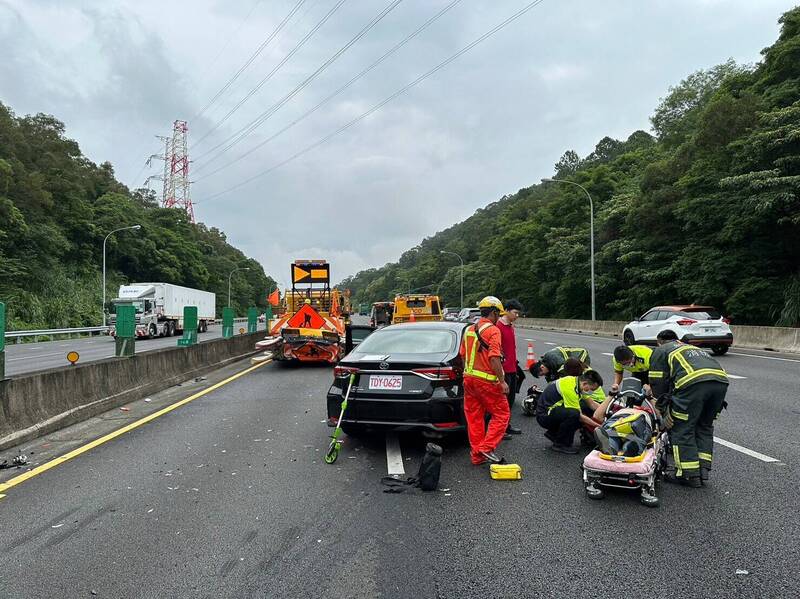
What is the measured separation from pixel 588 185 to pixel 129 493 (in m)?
58.6

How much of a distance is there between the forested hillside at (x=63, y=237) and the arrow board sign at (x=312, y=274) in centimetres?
2454

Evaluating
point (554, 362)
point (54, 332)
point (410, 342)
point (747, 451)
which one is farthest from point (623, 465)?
point (54, 332)

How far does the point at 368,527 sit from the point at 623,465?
203 centimetres

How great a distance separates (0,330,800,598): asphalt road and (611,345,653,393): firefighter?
1.07 meters

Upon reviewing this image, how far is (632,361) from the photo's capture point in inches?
238

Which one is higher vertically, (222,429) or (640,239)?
(640,239)

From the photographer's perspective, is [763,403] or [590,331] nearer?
[763,403]

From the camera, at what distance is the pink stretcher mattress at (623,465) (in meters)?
4.65

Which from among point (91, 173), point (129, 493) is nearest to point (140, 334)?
point (129, 493)

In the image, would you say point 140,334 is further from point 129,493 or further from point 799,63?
point 799,63

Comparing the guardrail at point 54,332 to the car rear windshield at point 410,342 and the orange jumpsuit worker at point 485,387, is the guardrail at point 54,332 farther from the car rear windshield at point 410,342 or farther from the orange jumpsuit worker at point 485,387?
the orange jumpsuit worker at point 485,387

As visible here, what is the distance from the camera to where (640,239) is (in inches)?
1556

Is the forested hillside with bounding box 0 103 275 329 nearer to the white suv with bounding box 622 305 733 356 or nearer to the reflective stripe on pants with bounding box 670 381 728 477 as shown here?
the white suv with bounding box 622 305 733 356

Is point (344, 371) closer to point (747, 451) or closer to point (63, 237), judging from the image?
point (747, 451)
